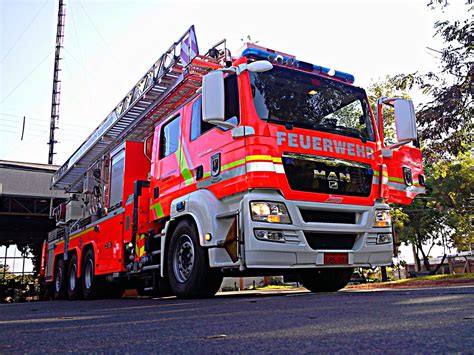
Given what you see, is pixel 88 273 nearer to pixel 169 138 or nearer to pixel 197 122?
pixel 169 138

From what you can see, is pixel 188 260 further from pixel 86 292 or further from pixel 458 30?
pixel 458 30

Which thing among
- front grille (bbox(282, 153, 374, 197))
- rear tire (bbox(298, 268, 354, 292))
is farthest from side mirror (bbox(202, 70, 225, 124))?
rear tire (bbox(298, 268, 354, 292))

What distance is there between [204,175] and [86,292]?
4.59 m

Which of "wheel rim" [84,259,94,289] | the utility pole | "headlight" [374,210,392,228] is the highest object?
the utility pole

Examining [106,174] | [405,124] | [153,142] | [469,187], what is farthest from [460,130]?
[469,187]

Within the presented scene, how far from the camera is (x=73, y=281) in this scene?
9875mm

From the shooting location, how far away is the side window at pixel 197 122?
19.7ft

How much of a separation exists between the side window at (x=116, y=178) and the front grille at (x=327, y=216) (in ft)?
11.8

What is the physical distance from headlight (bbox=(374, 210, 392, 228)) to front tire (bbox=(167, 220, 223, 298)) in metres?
1.97

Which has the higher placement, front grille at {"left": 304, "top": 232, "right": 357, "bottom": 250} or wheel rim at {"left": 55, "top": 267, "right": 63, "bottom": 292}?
front grille at {"left": 304, "top": 232, "right": 357, "bottom": 250}

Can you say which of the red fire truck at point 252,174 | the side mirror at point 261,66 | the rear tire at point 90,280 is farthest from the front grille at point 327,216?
the rear tire at point 90,280

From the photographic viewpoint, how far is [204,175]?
5.82 metres

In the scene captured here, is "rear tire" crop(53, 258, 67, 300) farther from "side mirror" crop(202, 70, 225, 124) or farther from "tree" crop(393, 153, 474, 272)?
"tree" crop(393, 153, 474, 272)

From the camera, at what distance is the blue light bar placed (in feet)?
18.9
